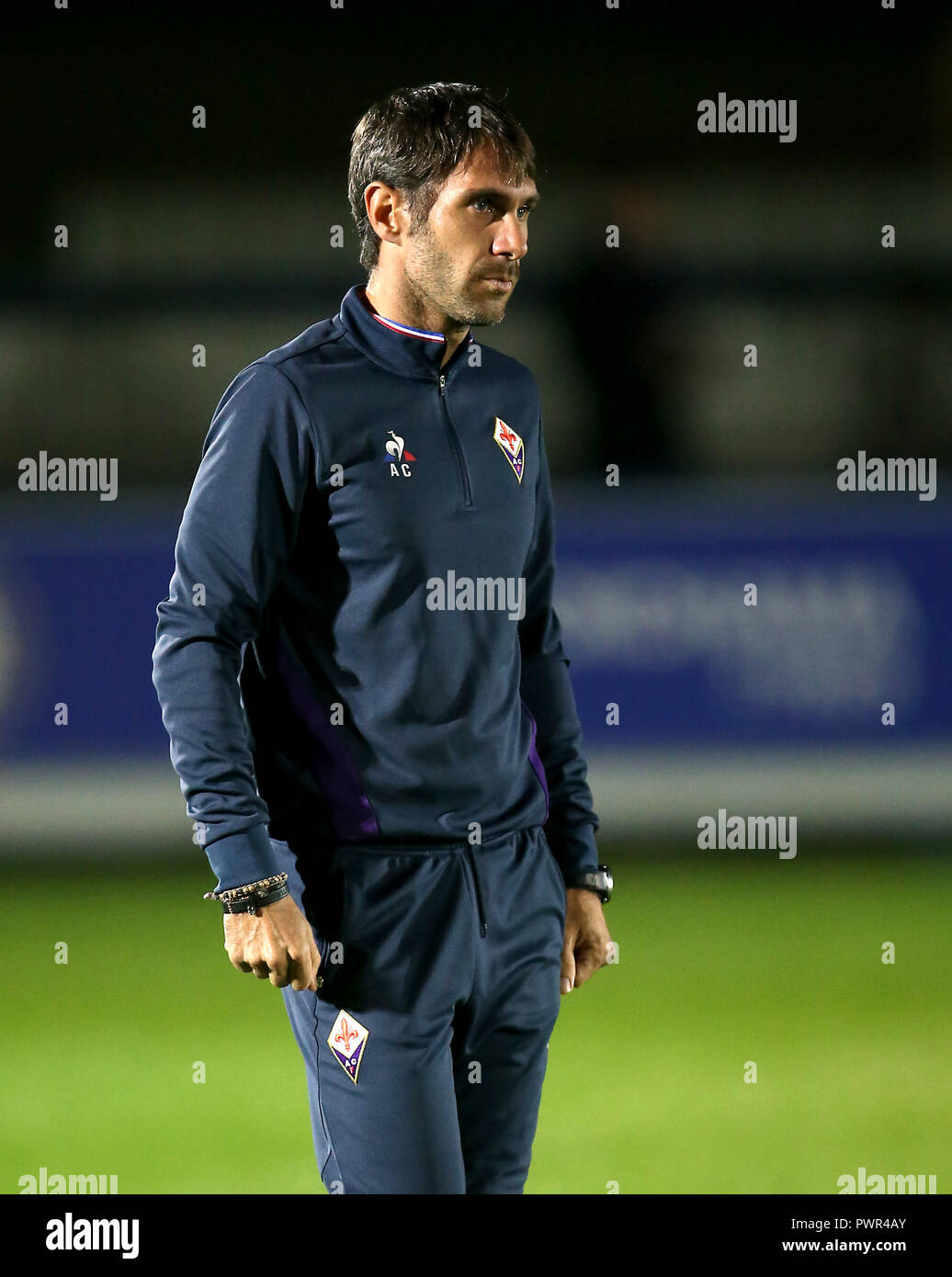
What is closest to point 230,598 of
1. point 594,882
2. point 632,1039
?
point 594,882

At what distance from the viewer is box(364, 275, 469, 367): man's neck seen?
2.18m

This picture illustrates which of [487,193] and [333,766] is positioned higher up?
[487,193]

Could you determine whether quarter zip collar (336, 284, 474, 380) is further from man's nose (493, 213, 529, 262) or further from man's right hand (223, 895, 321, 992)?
man's right hand (223, 895, 321, 992)

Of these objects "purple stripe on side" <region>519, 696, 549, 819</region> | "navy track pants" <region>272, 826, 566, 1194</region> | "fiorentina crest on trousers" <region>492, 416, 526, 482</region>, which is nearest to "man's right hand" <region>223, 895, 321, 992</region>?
"navy track pants" <region>272, 826, 566, 1194</region>

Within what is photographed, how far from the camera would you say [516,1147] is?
2.26 metres

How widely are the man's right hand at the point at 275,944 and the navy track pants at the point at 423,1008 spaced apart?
4.8 inches

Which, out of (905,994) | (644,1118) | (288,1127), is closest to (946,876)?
(905,994)

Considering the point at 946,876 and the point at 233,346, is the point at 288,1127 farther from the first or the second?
the point at 233,346

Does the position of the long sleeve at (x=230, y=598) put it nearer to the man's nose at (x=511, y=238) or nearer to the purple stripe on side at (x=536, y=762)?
the man's nose at (x=511, y=238)

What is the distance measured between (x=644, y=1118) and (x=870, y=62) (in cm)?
528

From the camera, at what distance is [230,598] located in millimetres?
2043

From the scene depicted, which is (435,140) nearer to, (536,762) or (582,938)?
(536,762)

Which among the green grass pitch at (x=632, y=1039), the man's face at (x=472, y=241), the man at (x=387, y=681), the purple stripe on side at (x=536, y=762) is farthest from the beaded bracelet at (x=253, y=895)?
the green grass pitch at (x=632, y=1039)

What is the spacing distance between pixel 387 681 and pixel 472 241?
21.6 inches
